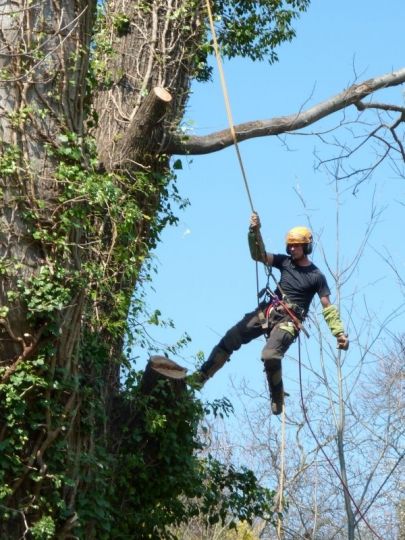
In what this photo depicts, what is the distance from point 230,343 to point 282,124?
223 centimetres

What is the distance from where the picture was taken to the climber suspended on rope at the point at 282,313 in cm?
1080

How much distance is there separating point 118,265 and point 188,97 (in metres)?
2.03

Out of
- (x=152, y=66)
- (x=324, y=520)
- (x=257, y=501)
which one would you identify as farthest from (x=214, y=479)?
(x=324, y=520)

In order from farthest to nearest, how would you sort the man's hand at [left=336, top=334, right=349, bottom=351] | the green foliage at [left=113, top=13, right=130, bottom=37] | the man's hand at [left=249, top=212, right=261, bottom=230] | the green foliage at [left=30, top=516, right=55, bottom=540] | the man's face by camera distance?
the green foliage at [left=113, top=13, right=130, bottom=37] < the man's face < the man's hand at [left=336, top=334, right=349, bottom=351] < the man's hand at [left=249, top=212, right=261, bottom=230] < the green foliage at [left=30, top=516, right=55, bottom=540]

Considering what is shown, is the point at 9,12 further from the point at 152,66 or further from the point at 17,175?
the point at 152,66

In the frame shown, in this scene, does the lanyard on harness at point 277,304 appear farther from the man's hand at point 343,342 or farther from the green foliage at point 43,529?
the green foliage at point 43,529

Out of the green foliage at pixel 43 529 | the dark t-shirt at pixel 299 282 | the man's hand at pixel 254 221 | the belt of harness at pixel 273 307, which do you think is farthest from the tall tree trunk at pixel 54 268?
the dark t-shirt at pixel 299 282

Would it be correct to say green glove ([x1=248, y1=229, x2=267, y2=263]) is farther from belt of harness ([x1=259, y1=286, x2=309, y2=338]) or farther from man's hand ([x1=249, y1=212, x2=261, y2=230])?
belt of harness ([x1=259, y1=286, x2=309, y2=338])

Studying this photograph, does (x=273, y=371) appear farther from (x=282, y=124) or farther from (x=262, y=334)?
(x=282, y=124)

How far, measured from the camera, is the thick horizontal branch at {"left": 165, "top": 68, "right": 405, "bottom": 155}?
10781 millimetres

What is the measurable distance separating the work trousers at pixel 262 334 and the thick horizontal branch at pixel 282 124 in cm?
163

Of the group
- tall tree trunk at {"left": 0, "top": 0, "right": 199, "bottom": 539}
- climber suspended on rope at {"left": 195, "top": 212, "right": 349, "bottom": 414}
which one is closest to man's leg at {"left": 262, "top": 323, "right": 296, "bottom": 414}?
climber suspended on rope at {"left": 195, "top": 212, "right": 349, "bottom": 414}

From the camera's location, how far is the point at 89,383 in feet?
31.1

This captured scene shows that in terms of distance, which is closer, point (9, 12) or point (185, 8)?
point (9, 12)
